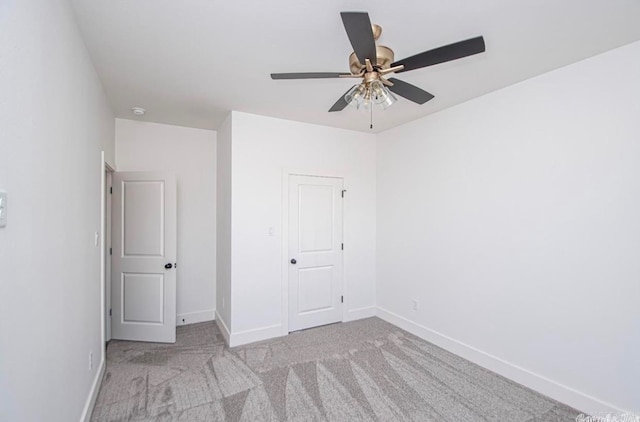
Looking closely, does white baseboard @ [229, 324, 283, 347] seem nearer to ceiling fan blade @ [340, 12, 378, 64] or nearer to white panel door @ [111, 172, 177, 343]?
white panel door @ [111, 172, 177, 343]

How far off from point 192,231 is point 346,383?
2.76 metres

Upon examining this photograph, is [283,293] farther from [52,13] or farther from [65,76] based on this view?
[52,13]

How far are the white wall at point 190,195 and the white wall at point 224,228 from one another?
17 cm

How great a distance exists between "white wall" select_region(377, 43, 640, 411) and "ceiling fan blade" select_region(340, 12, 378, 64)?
72.7 inches

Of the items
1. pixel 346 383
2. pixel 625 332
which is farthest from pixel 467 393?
pixel 625 332

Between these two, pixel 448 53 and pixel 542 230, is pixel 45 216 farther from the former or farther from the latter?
pixel 542 230

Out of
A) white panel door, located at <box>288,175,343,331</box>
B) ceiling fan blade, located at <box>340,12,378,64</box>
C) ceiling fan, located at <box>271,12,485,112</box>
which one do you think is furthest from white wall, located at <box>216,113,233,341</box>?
ceiling fan blade, located at <box>340,12,378,64</box>

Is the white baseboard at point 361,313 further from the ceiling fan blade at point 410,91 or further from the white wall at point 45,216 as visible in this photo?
the ceiling fan blade at point 410,91

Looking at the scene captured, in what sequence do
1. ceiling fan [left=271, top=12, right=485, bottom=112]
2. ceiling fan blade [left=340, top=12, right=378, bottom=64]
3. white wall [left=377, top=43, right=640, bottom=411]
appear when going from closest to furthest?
ceiling fan blade [left=340, top=12, right=378, bottom=64], ceiling fan [left=271, top=12, right=485, bottom=112], white wall [left=377, top=43, right=640, bottom=411]

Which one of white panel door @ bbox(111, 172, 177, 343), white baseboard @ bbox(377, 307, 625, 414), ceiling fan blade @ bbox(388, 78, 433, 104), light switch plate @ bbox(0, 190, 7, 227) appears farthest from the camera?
white panel door @ bbox(111, 172, 177, 343)

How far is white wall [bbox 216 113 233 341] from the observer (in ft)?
11.2

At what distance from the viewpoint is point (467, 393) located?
7.98 ft

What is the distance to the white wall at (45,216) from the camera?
3.34 ft

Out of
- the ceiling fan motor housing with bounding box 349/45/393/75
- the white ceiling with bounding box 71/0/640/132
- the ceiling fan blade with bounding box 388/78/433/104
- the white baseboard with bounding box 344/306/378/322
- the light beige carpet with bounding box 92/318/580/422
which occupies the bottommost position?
the light beige carpet with bounding box 92/318/580/422
